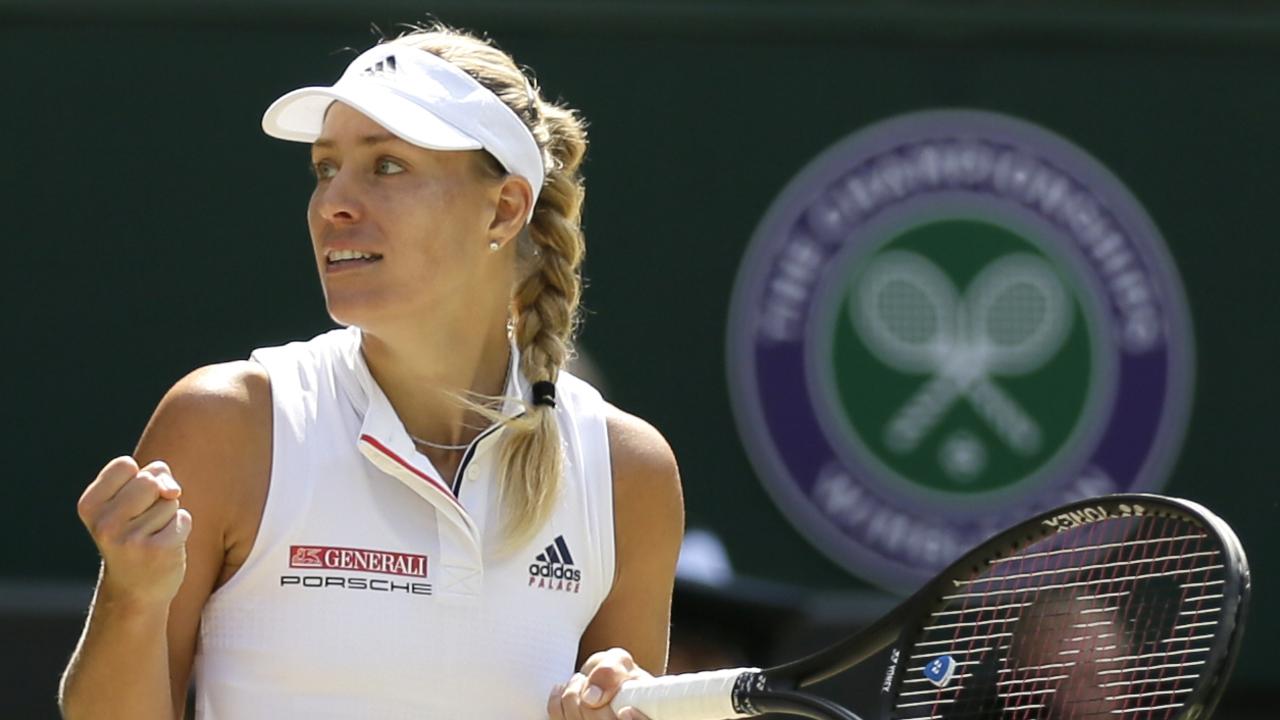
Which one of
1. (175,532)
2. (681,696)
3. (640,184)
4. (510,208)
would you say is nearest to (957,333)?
(640,184)

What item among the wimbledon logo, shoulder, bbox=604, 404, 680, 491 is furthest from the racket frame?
the wimbledon logo

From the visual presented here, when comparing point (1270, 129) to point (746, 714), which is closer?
point (746, 714)

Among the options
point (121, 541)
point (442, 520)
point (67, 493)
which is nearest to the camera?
point (121, 541)

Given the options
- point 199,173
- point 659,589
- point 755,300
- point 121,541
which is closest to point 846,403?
point 755,300

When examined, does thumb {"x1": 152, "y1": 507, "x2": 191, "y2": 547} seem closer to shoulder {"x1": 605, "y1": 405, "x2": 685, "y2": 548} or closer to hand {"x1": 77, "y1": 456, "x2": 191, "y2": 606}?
hand {"x1": 77, "y1": 456, "x2": 191, "y2": 606}

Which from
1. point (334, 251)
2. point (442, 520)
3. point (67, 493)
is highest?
point (334, 251)

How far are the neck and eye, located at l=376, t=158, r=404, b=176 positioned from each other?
0.54ft

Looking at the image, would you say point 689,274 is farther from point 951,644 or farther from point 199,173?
point 951,644

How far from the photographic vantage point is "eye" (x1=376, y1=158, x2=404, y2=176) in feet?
7.78

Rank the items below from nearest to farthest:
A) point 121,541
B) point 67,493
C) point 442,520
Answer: point 121,541 → point 442,520 → point 67,493

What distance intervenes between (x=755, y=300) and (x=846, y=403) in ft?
0.97

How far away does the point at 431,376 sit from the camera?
2.44 m

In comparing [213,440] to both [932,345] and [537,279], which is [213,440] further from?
[932,345]

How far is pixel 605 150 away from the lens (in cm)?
487
